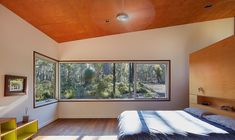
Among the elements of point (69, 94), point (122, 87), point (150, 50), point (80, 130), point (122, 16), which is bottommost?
point (80, 130)

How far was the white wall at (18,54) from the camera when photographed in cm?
354

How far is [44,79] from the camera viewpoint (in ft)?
18.3

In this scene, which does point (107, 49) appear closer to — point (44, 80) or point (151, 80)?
point (151, 80)

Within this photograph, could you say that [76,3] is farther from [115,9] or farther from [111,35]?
[111,35]

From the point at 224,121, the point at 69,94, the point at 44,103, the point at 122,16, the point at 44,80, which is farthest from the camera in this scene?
the point at 69,94

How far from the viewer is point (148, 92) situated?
6.49 m

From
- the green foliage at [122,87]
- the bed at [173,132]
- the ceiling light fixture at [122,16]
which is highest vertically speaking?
the ceiling light fixture at [122,16]

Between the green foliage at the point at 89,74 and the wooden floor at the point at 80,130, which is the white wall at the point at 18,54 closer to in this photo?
the wooden floor at the point at 80,130

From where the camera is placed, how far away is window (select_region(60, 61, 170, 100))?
6.49 metres

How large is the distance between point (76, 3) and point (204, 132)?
2.98 meters

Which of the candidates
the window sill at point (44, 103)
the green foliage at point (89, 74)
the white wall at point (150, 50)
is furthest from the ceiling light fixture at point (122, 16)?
the window sill at point (44, 103)

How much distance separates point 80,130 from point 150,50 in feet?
10.5

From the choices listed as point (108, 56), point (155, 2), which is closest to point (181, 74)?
point (108, 56)

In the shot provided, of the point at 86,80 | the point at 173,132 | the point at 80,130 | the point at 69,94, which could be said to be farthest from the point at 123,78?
the point at 173,132
